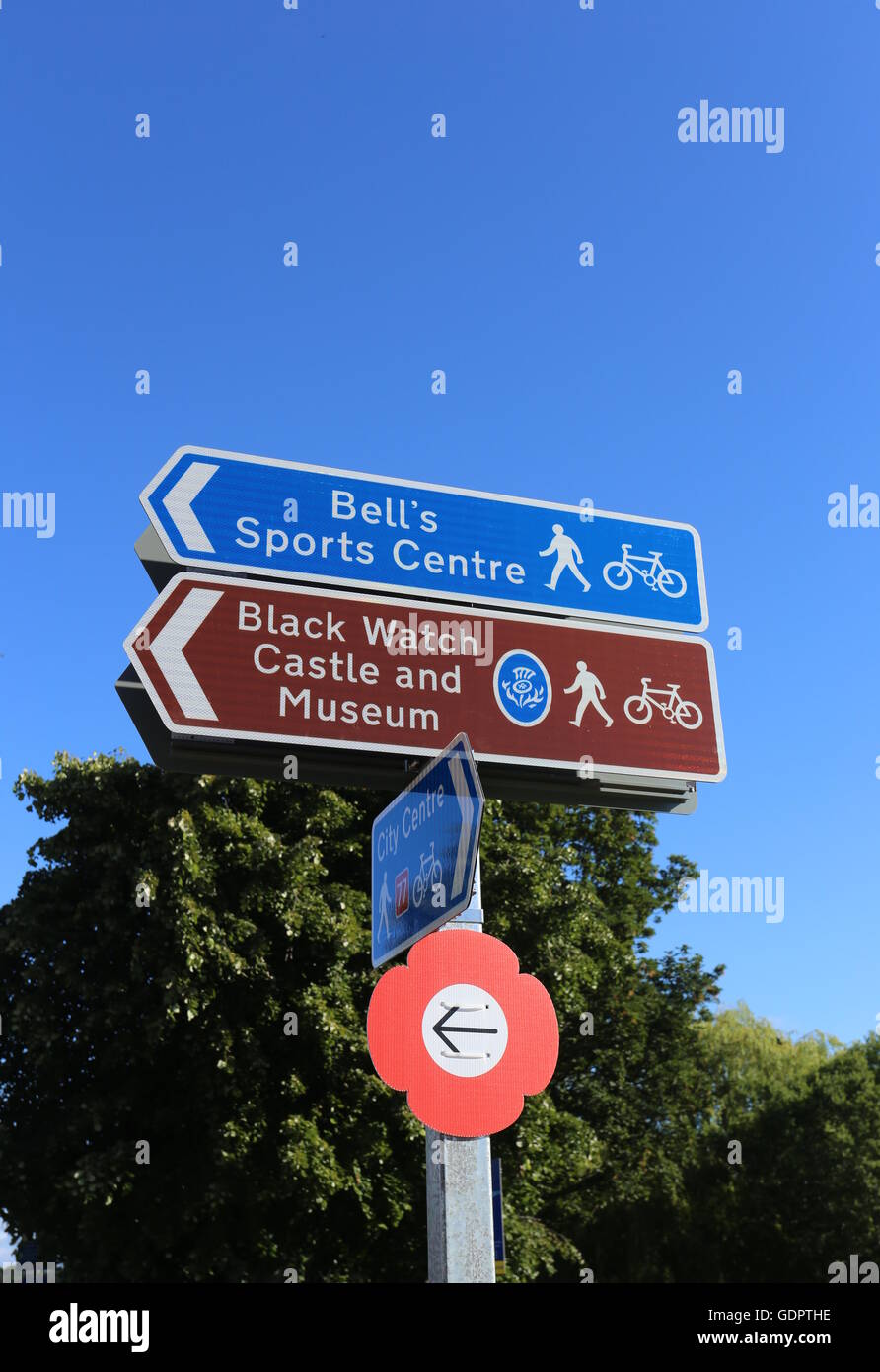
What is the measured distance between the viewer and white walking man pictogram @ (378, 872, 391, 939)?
4.30 metres

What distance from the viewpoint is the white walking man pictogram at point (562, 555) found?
5340 mm

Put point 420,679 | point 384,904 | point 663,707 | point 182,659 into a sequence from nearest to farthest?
1. point 384,904
2. point 182,659
3. point 420,679
4. point 663,707

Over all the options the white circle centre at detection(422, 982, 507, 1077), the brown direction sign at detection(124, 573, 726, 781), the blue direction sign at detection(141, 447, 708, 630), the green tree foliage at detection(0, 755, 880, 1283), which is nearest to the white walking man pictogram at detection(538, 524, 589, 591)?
the blue direction sign at detection(141, 447, 708, 630)

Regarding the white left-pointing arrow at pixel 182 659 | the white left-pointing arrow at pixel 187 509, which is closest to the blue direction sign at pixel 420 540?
the white left-pointing arrow at pixel 187 509

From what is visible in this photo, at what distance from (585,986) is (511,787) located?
14.1 meters

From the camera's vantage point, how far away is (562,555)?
17.7ft

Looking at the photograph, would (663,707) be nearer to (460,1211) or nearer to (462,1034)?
(462,1034)

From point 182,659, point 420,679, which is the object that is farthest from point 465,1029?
point 182,659

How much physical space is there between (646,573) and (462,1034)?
240cm

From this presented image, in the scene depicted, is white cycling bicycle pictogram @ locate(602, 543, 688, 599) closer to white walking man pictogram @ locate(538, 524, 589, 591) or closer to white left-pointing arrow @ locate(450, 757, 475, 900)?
white walking man pictogram @ locate(538, 524, 589, 591)

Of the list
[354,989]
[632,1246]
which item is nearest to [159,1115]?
[354,989]

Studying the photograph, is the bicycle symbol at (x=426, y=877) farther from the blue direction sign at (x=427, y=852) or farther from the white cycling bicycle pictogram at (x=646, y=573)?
the white cycling bicycle pictogram at (x=646, y=573)
